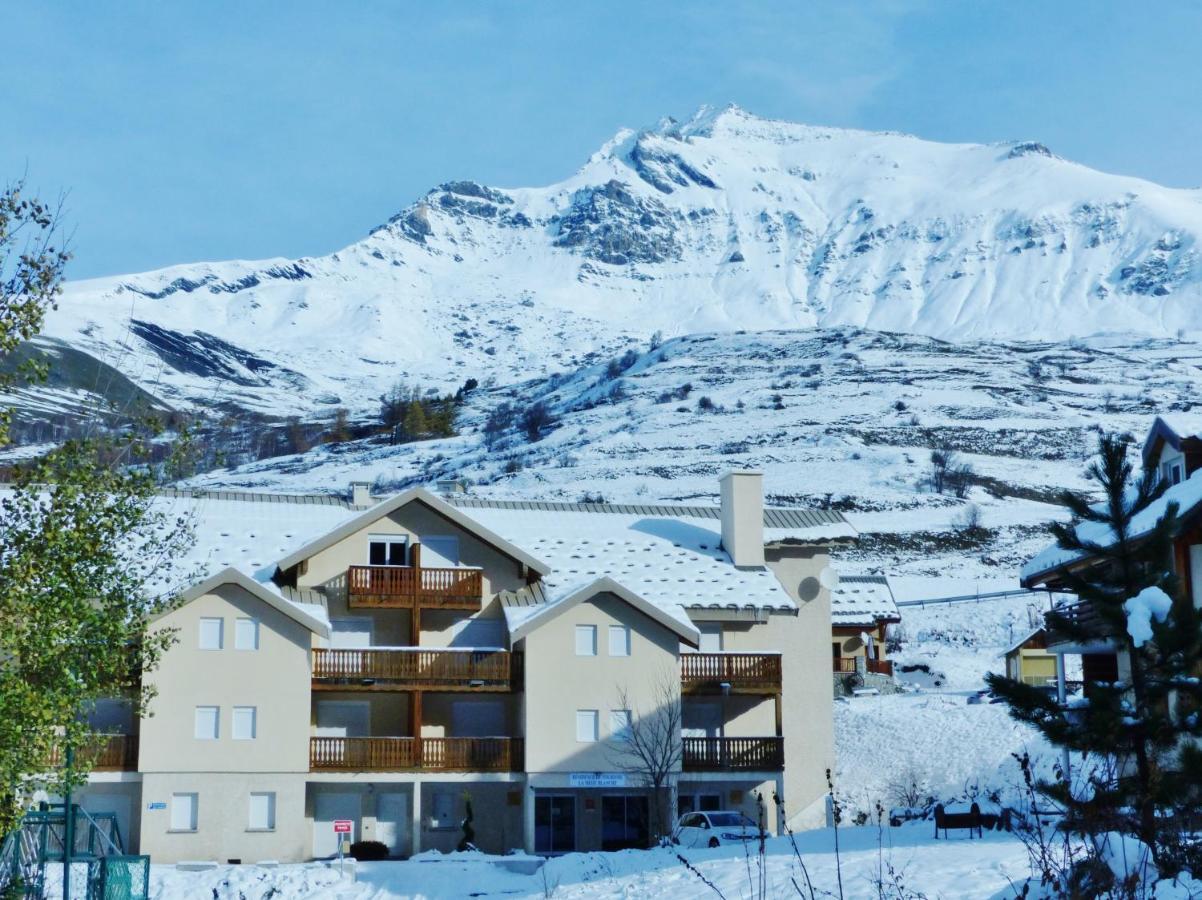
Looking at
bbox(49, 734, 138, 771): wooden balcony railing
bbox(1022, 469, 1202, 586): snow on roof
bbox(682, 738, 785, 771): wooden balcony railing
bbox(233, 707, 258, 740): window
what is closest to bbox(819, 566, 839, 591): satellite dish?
bbox(682, 738, 785, 771): wooden balcony railing

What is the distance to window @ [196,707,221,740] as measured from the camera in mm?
41931

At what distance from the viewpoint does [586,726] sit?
145 feet

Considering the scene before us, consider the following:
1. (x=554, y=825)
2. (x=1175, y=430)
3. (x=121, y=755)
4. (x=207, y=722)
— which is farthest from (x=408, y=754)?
(x=1175, y=430)

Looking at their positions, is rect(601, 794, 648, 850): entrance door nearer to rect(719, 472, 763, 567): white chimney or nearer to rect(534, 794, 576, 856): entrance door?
rect(534, 794, 576, 856): entrance door

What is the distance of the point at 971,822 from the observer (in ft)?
103

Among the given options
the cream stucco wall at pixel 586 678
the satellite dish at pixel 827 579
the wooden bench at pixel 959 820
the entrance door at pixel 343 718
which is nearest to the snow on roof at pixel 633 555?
the cream stucco wall at pixel 586 678

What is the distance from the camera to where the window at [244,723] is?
42.1 m

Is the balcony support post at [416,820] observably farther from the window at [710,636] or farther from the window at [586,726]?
the window at [710,636]

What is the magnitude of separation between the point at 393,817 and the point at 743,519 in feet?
45.0

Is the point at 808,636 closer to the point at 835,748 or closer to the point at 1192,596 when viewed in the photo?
the point at 835,748

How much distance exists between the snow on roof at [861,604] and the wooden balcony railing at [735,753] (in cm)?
3107

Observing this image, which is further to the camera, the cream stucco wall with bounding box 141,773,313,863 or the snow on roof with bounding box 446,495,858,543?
the snow on roof with bounding box 446,495,858,543

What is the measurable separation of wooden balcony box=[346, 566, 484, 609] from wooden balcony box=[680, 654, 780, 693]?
611 cm

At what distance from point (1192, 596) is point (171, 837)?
80.4ft
